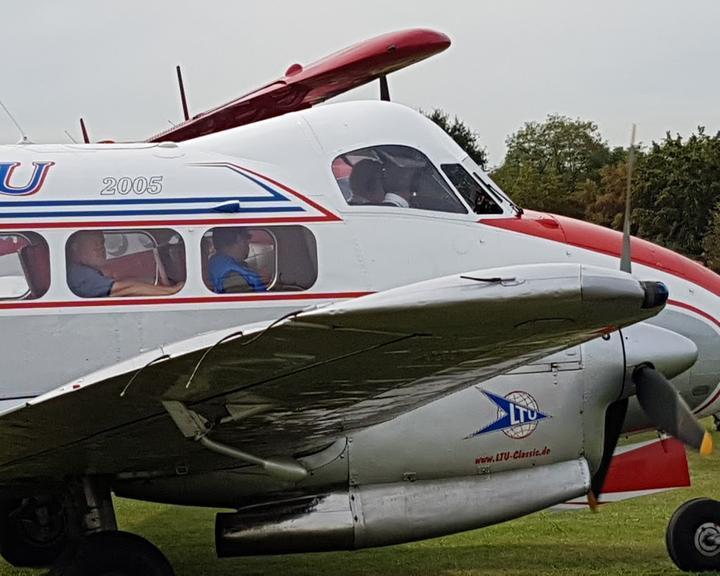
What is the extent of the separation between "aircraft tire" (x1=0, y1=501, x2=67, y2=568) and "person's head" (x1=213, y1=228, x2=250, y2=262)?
15.1 feet

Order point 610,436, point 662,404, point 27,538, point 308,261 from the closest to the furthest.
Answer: point 308,261 < point 662,404 < point 610,436 < point 27,538

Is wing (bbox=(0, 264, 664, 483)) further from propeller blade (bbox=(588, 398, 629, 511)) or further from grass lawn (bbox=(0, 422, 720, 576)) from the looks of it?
grass lawn (bbox=(0, 422, 720, 576))

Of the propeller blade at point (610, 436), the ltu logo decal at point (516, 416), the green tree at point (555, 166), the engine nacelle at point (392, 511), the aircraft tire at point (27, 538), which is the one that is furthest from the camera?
the green tree at point (555, 166)

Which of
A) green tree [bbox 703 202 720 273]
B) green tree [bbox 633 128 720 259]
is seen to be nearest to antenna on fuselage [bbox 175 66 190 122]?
green tree [bbox 703 202 720 273]

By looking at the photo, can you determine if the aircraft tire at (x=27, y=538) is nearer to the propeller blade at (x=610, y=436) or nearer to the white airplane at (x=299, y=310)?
the white airplane at (x=299, y=310)

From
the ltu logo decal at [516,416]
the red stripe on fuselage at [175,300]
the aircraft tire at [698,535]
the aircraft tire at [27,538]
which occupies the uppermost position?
the red stripe on fuselage at [175,300]

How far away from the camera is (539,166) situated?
84.6m


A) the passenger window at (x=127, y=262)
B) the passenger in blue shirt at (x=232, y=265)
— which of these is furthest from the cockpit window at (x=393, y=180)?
the passenger window at (x=127, y=262)

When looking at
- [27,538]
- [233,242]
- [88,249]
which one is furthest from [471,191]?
[27,538]

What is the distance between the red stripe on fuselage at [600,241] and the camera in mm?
8633

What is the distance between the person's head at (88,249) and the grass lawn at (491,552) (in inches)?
164

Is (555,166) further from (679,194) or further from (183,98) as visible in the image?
(183,98)

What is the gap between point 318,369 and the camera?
19.2 ft

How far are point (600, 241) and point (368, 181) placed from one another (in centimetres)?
199
